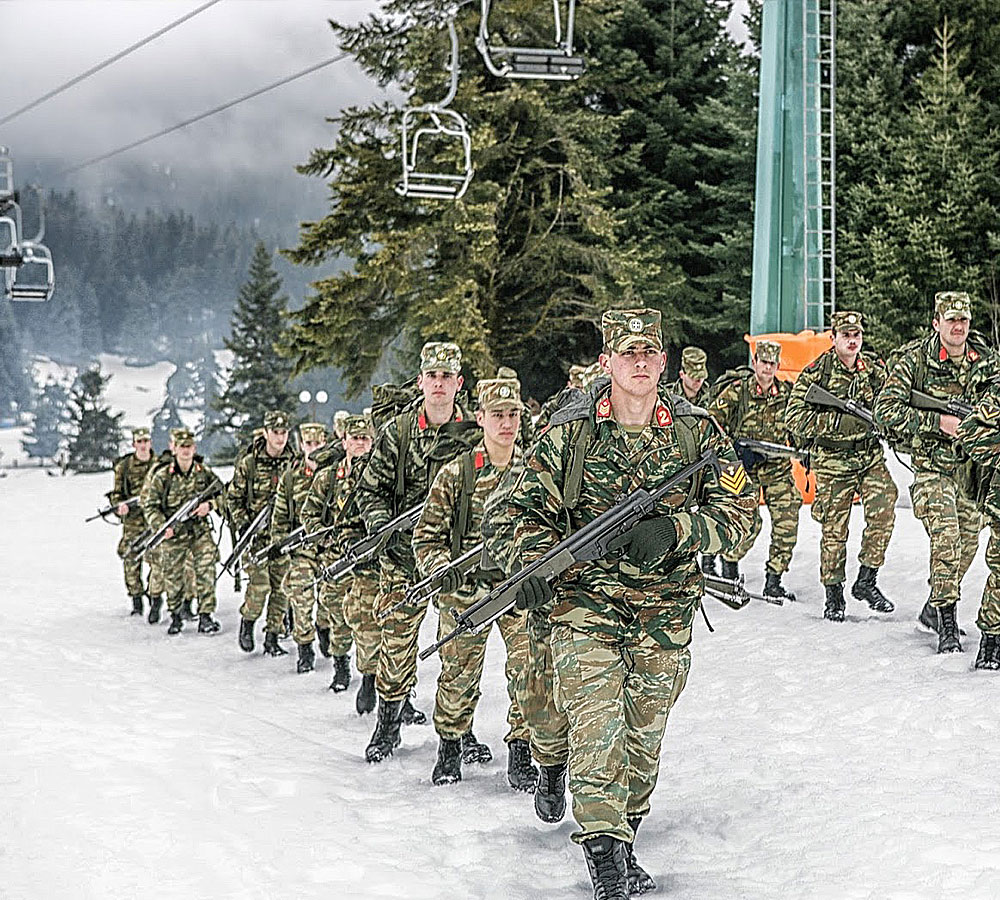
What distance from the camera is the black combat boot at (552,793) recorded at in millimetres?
7230

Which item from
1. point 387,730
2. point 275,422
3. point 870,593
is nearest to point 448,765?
point 387,730

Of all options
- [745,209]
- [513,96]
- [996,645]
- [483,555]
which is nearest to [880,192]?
[745,209]

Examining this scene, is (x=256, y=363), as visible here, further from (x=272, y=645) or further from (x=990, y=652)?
(x=990, y=652)

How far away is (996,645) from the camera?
9445 mm

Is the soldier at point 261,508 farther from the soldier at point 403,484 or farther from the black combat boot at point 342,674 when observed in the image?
the soldier at point 403,484

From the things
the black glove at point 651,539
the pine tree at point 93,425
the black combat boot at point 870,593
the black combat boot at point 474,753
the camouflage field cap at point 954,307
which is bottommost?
the pine tree at point 93,425

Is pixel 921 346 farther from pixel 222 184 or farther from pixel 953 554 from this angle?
pixel 222 184

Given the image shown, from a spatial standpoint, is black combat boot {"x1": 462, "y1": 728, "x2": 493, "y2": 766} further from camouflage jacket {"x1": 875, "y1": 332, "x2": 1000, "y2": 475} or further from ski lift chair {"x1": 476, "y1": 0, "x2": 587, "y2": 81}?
ski lift chair {"x1": 476, "y1": 0, "x2": 587, "y2": 81}

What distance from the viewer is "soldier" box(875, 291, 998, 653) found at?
9.74 metres

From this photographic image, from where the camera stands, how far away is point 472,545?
7.88 metres

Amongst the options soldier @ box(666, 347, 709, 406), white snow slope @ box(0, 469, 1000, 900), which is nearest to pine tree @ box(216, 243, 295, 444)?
soldier @ box(666, 347, 709, 406)

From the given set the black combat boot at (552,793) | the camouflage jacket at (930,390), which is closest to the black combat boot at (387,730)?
the black combat boot at (552,793)

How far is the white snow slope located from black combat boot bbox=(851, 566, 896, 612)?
184 mm

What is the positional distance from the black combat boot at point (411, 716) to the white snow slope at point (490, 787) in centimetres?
21
